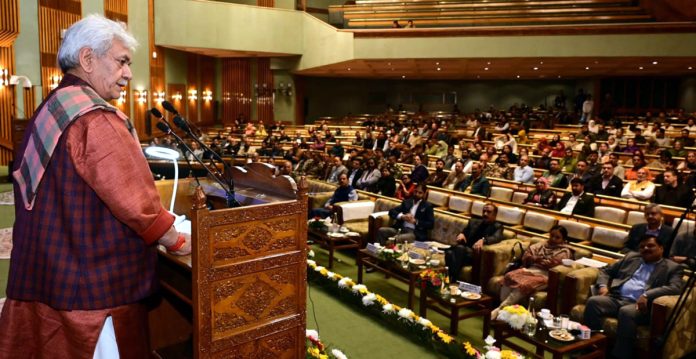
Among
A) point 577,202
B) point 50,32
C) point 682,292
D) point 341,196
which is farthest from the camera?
point 50,32

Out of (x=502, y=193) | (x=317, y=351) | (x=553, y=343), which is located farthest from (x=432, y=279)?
(x=502, y=193)

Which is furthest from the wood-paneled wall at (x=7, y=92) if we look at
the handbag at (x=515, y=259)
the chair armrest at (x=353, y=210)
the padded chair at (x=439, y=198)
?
the handbag at (x=515, y=259)

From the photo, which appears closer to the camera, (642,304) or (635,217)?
(642,304)

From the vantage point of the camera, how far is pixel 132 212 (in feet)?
4.66

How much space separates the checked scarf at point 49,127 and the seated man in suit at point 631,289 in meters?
3.63

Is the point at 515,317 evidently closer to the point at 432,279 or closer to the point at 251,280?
the point at 432,279

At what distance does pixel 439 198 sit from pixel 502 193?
3.27 ft

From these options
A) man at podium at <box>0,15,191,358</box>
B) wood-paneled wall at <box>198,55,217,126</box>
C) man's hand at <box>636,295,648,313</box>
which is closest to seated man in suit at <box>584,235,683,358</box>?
man's hand at <box>636,295,648,313</box>

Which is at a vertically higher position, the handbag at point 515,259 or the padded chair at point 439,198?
the padded chair at point 439,198

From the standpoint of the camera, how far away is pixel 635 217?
6.30m

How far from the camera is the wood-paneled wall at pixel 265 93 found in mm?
20109

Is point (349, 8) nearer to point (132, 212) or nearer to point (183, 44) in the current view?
point (183, 44)

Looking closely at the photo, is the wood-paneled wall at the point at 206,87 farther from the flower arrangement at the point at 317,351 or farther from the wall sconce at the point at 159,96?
the flower arrangement at the point at 317,351

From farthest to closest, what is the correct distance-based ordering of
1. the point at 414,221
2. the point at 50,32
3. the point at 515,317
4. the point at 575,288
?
1. the point at 50,32
2. the point at 414,221
3. the point at 575,288
4. the point at 515,317
